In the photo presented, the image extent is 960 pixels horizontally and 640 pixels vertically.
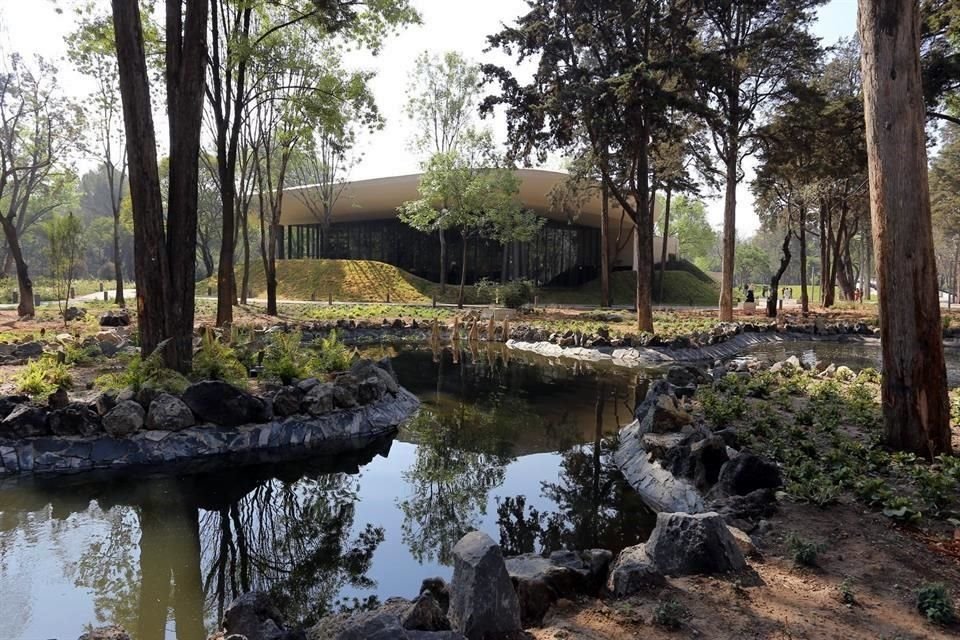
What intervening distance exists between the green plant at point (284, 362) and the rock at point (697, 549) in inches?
290

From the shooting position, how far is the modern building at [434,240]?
41.4 metres

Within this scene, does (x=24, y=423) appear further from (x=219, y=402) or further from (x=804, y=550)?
(x=804, y=550)

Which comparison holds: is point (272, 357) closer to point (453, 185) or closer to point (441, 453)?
point (441, 453)

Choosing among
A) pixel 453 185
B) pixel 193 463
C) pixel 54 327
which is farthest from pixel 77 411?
pixel 453 185

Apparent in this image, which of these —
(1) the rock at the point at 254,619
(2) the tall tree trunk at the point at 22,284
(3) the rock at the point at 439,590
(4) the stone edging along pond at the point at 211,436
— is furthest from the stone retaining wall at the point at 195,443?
(2) the tall tree trunk at the point at 22,284

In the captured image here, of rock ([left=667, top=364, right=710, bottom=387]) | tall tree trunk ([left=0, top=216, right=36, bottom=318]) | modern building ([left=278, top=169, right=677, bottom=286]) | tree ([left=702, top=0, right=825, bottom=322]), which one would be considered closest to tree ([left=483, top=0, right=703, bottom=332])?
tree ([left=702, top=0, right=825, bottom=322])

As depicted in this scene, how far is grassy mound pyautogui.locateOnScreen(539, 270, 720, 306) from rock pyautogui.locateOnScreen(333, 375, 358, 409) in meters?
29.7

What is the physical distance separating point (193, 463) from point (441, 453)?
3.27 meters

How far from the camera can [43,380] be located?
848cm

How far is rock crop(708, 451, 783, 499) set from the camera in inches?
226

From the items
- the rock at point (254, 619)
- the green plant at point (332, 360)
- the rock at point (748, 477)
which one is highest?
the green plant at point (332, 360)

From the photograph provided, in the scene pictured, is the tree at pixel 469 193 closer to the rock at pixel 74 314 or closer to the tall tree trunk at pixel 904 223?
the rock at pixel 74 314

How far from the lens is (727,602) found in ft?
12.3

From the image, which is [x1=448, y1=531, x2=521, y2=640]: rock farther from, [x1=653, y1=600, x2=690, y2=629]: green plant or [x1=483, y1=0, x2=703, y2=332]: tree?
[x1=483, y1=0, x2=703, y2=332]: tree
